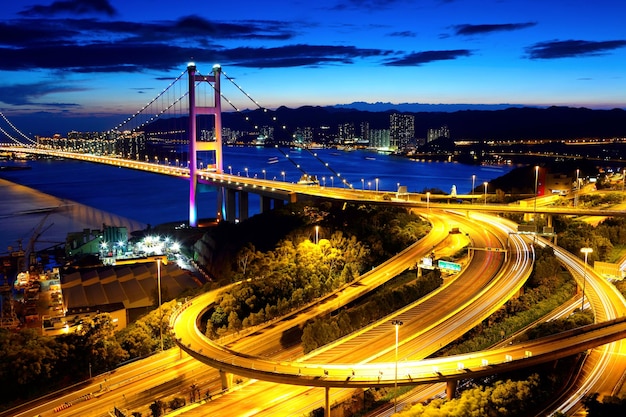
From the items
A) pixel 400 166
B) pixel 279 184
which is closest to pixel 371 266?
pixel 279 184

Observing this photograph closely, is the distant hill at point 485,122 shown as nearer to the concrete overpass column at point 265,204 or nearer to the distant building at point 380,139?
the distant building at point 380,139

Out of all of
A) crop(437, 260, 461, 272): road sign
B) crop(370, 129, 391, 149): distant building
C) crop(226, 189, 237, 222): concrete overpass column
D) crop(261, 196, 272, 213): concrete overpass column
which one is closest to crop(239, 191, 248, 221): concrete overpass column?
crop(226, 189, 237, 222): concrete overpass column

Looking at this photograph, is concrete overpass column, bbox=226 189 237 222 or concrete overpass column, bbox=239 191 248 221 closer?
concrete overpass column, bbox=239 191 248 221

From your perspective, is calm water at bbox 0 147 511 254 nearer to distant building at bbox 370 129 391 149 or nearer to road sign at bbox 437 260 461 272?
road sign at bbox 437 260 461 272

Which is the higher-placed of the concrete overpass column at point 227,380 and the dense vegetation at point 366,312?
the dense vegetation at point 366,312

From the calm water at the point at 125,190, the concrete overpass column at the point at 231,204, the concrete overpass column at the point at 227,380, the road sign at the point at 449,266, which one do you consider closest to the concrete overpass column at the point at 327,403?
the concrete overpass column at the point at 227,380

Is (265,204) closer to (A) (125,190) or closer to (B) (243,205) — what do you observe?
(B) (243,205)
